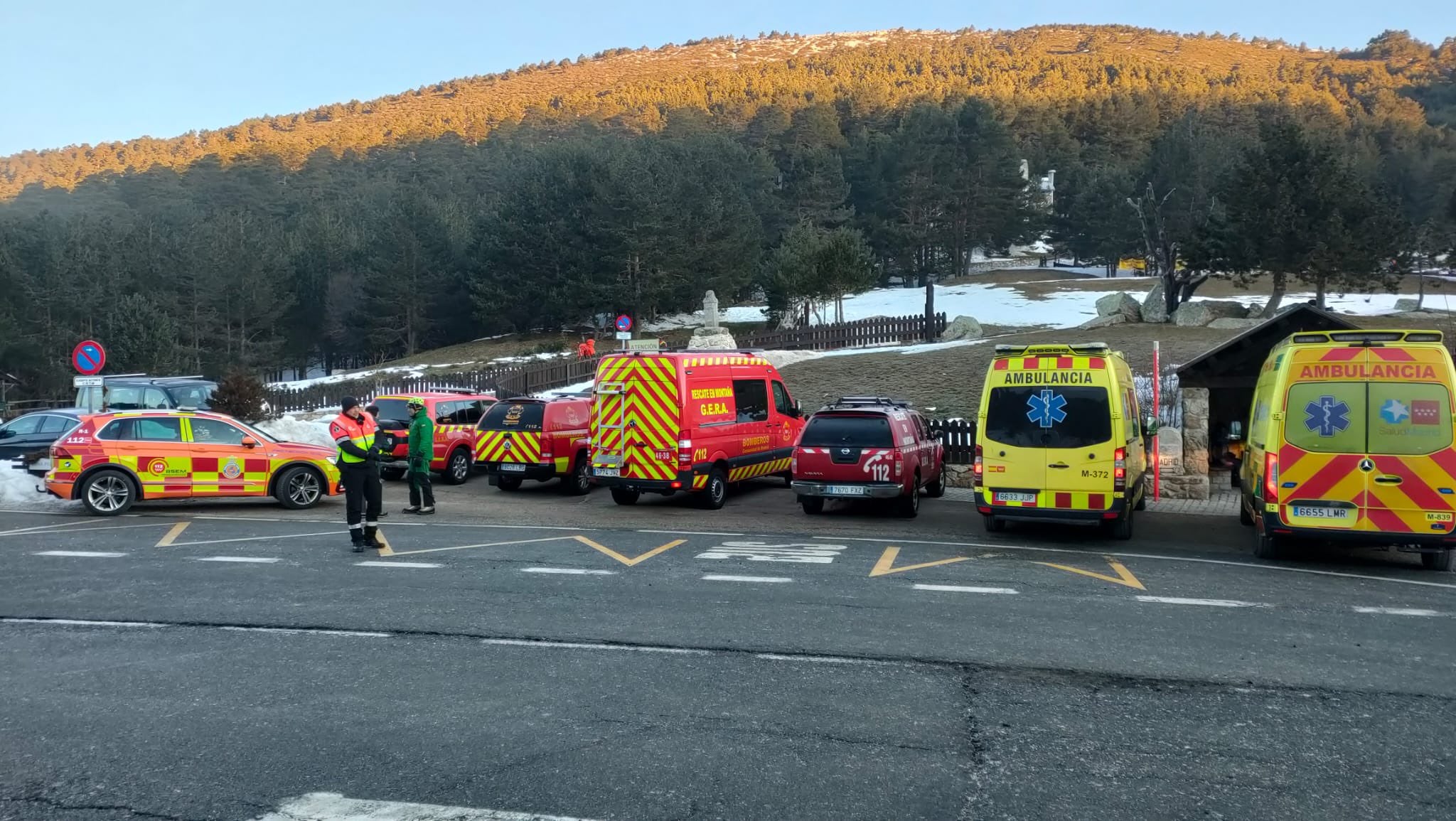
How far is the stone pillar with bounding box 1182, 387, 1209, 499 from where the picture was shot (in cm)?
1736

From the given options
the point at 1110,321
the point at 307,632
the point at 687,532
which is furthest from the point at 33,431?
the point at 1110,321

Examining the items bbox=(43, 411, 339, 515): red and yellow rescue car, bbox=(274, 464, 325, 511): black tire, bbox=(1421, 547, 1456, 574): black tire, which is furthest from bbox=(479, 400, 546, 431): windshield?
bbox=(1421, 547, 1456, 574): black tire

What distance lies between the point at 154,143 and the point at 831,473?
14983cm

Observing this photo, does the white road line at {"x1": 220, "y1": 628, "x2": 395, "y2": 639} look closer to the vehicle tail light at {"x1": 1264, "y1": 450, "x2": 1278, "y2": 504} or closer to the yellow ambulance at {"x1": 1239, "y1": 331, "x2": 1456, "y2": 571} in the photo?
the vehicle tail light at {"x1": 1264, "y1": 450, "x2": 1278, "y2": 504}

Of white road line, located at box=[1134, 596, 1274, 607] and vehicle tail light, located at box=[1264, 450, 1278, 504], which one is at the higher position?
vehicle tail light, located at box=[1264, 450, 1278, 504]

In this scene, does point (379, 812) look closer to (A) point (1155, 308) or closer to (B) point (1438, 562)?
(B) point (1438, 562)

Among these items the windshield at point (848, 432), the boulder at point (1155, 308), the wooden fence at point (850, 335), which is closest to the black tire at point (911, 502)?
the windshield at point (848, 432)

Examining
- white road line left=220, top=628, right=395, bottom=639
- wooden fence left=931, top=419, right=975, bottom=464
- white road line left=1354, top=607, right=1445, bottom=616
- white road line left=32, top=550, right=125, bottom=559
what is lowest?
white road line left=1354, top=607, right=1445, bottom=616

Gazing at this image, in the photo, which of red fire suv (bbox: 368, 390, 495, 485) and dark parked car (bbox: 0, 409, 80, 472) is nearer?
red fire suv (bbox: 368, 390, 495, 485)

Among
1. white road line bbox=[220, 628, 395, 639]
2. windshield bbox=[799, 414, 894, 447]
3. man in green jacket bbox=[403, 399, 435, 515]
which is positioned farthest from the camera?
man in green jacket bbox=[403, 399, 435, 515]

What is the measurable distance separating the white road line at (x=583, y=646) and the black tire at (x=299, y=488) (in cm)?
955

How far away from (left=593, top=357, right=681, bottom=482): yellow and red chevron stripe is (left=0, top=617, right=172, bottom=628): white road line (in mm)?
8117

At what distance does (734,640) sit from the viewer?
25.0 ft

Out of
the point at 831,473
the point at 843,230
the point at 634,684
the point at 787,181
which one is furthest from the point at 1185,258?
the point at 787,181
